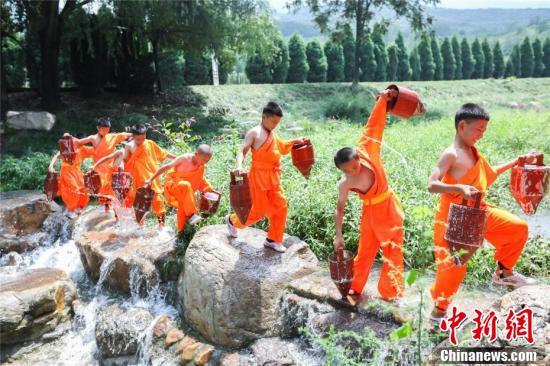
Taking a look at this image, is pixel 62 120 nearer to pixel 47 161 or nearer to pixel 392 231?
pixel 47 161

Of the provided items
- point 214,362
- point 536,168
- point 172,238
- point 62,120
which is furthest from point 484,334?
point 62,120

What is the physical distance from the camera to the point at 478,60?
31672mm

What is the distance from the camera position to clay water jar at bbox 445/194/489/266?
2.93 metres

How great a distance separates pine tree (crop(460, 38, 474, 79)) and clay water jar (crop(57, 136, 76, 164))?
95.7 ft

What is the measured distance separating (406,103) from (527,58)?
3324cm

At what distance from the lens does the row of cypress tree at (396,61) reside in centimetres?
2230

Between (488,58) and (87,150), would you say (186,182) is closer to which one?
(87,150)

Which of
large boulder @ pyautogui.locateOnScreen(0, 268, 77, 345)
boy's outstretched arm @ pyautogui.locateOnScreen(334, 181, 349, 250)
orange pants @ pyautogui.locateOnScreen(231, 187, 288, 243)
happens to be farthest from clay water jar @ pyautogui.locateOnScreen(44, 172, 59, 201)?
boy's outstretched arm @ pyautogui.locateOnScreen(334, 181, 349, 250)

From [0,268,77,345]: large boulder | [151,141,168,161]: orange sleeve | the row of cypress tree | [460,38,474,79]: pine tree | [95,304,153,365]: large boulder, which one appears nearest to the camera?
[95,304,153,365]: large boulder

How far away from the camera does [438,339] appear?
3264 millimetres

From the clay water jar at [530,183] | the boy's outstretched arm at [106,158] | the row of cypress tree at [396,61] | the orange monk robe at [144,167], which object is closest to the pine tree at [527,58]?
the row of cypress tree at [396,61]

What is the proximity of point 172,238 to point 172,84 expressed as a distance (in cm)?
1361

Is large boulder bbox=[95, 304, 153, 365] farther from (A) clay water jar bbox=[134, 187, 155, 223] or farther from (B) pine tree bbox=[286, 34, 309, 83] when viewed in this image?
(B) pine tree bbox=[286, 34, 309, 83]

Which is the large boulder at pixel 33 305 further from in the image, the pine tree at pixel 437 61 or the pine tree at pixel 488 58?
the pine tree at pixel 488 58
